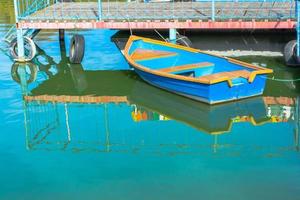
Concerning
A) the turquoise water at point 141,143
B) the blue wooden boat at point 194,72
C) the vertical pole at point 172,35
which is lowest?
the turquoise water at point 141,143

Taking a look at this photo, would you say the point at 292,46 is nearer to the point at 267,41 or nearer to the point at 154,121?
the point at 267,41

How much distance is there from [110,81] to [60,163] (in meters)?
5.12

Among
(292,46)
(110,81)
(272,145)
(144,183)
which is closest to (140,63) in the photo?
(110,81)

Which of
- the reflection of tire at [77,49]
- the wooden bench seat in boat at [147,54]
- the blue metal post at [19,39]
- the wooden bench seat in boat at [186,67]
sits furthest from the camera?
the blue metal post at [19,39]

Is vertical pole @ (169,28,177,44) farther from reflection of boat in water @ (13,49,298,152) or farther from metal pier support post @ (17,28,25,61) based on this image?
metal pier support post @ (17,28,25,61)

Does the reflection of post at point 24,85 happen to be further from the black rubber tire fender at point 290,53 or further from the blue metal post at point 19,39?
the black rubber tire fender at point 290,53

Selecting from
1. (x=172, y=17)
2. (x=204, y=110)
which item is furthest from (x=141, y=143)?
(x=172, y=17)

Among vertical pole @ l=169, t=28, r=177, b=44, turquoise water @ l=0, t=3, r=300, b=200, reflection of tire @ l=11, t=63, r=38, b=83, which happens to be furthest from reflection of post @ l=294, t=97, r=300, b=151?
reflection of tire @ l=11, t=63, r=38, b=83

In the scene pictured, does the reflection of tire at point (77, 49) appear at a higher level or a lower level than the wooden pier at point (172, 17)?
lower

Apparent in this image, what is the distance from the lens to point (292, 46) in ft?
43.3

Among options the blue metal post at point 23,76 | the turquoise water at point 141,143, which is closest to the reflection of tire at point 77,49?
the blue metal post at point 23,76

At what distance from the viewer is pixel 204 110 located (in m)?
10.4

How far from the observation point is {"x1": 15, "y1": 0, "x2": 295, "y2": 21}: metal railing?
1411 centimetres

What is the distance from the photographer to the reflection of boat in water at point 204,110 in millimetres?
9742
